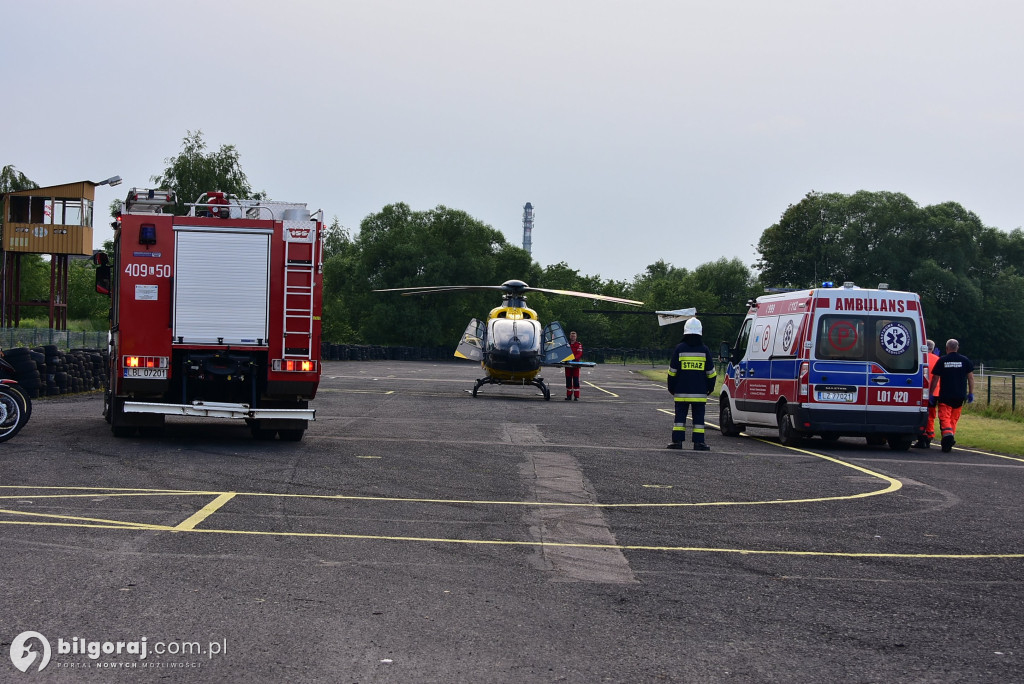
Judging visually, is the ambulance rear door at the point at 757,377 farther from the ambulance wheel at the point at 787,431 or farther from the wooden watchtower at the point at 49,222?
the wooden watchtower at the point at 49,222

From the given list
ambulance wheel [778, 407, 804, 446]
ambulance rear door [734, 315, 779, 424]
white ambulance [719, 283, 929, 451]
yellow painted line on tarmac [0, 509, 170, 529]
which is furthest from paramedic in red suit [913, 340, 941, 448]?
yellow painted line on tarmac [0, 509, 170, 529]

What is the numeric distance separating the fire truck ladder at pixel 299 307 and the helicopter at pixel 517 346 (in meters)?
15.1

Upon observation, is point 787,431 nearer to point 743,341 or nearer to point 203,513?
point 743,341

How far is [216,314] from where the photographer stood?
14.7 m

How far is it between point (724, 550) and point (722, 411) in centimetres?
1236

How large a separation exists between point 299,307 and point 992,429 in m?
15.2

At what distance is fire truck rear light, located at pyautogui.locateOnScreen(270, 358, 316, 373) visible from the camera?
14586 millimetres

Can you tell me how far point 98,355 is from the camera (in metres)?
27.6

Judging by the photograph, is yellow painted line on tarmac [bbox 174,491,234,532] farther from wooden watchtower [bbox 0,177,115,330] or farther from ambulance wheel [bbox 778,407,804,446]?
wooden watchtower [bbox 0,177,115,330]

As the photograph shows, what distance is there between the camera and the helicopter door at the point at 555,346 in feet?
105

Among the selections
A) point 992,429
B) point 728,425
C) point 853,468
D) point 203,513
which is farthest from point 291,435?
point 992,429

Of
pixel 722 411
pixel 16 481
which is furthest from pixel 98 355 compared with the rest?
pixel 16 481

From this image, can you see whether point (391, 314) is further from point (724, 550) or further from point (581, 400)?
point (724, 550)

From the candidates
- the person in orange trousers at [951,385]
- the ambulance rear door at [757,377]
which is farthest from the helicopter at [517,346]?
the person in orange trousers at [951,385]
